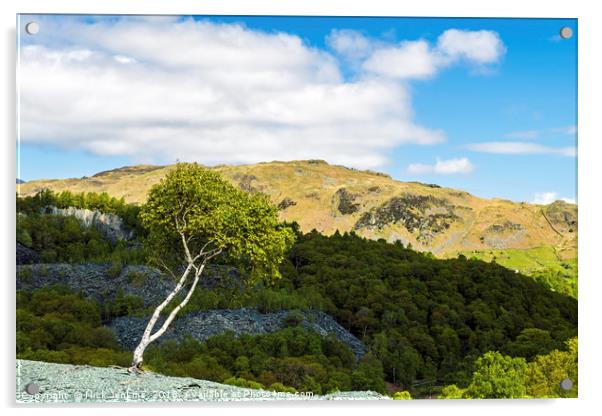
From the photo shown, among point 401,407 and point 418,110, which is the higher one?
point 418,110

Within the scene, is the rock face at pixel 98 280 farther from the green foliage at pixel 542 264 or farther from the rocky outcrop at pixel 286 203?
the green foliage at pixel 542 264

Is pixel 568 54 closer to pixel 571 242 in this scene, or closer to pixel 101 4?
pixel 571 242

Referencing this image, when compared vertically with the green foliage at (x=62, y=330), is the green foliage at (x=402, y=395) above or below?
below

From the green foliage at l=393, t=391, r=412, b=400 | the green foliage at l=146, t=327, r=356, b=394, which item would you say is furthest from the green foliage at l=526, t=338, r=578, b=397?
the green foliage at l=146, t=327, r=356, b=394

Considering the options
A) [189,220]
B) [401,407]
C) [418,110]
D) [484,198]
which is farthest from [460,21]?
[401,407]

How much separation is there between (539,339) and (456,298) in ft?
9.30

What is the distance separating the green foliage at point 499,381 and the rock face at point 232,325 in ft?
9.92

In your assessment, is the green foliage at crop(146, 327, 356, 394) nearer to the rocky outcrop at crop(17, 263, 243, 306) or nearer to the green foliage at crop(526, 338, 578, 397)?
the rocky outcrop at crop(17, 263, 243, 306)

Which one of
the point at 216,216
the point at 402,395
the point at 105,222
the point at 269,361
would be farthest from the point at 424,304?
the point at 105,222

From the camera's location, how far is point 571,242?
12.9 m

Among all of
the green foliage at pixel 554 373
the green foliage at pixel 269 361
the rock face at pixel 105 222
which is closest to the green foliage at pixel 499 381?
the green foliage at pixel 554 373

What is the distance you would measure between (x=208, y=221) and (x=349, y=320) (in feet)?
19.1

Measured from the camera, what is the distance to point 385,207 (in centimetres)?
1911

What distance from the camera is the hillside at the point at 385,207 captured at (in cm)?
1388
